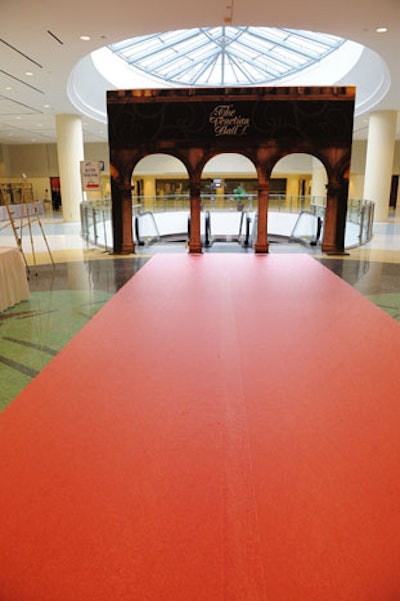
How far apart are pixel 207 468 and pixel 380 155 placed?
63.3 feet

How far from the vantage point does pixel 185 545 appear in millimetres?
2055

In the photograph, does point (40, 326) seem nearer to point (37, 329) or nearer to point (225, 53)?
point (37, 329)

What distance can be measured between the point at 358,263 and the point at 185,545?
896cm

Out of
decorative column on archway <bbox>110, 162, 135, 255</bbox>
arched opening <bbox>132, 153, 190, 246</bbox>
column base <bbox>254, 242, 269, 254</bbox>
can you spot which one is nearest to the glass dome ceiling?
arched opening <bbox>132, 153, 190, 246</bbox>

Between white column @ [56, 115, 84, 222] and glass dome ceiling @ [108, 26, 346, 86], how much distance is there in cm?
364

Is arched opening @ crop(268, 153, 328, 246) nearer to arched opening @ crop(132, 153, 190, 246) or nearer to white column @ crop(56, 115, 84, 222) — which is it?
arched opening @ crop(132, 153, 190, 246)

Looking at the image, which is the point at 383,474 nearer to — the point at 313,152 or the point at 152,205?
the point at 313,152

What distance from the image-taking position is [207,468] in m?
2.64

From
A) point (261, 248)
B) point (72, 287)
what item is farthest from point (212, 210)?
point (72, 287)

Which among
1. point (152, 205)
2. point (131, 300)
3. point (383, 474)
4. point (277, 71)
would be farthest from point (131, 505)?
point (277, 71)

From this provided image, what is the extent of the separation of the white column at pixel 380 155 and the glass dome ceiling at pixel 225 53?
11.9ft

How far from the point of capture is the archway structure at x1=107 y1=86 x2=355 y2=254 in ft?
33.8

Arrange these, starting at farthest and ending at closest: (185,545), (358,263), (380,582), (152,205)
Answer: (152,205) → (358,263) → (185,545) → (380,582)

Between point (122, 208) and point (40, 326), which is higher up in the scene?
point (122, 208)
